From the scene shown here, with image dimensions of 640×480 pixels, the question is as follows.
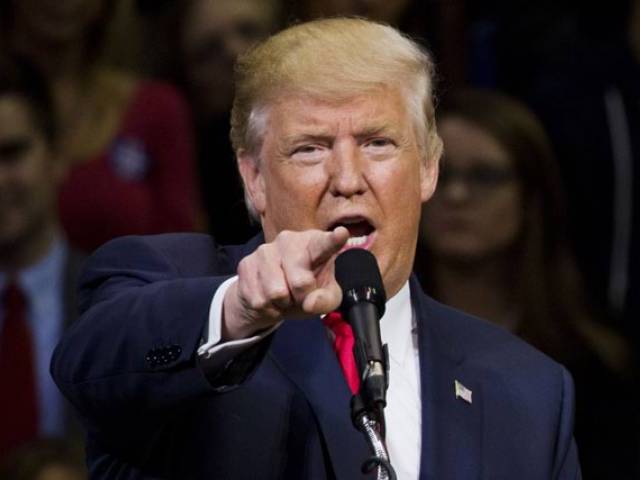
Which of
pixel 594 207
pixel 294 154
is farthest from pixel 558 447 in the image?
pixel 594 207

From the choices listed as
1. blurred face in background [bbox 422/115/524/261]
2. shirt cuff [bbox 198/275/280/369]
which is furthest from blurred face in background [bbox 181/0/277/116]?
shirt cuff [bbox 198/275/280/369]

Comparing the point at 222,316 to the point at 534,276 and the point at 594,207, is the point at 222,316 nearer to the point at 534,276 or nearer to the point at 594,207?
the point at 534,276

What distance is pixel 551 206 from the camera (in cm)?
471

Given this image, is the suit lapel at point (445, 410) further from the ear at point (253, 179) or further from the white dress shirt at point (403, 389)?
the ear at point (253, 179)

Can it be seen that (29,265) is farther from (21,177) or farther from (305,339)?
(305,339)

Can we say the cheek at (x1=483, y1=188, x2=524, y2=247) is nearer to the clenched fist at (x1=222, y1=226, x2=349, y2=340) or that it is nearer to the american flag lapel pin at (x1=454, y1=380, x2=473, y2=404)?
the american flag lapel pin at (x1=454, y1=380, x2=473, y2=404)

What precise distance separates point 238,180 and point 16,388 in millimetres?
906

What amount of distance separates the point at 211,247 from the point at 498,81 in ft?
8.67

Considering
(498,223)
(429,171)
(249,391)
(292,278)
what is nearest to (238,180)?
(498,223)

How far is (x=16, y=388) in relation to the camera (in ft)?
14.3

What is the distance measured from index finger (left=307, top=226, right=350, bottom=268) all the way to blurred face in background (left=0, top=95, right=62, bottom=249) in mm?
2557

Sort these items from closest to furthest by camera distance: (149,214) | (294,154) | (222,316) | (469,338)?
1. (222,316)
2. (294,154)
3. (469,338)
4. (149,214)

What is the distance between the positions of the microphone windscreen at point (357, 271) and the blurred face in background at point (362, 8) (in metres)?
2.67

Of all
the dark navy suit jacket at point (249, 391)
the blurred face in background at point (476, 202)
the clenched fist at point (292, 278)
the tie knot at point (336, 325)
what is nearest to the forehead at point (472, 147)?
the blurred face in background at point (476, 202)
